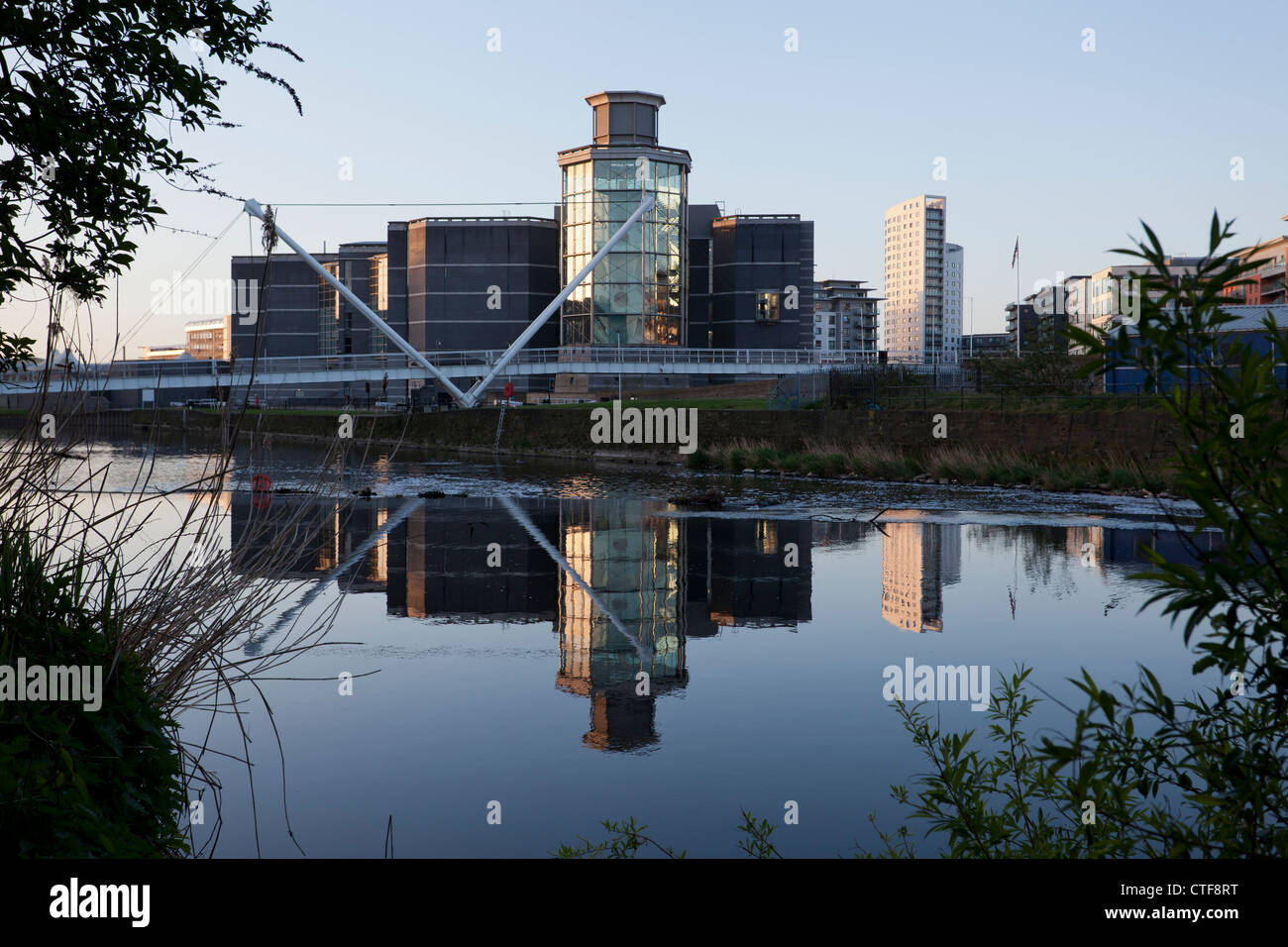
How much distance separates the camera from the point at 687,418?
40656mm

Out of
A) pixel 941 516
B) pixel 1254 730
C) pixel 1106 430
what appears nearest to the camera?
pixel 1254 730

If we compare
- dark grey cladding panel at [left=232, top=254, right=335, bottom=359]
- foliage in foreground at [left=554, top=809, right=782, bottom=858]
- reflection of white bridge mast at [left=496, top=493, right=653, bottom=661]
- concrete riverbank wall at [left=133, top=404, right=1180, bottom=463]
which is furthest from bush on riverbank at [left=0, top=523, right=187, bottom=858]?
dark grey cladding panel at [left=232, top=254, right=335, bottom=359]

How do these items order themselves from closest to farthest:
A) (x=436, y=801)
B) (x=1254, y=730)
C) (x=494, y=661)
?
(x=1254, y=730), (x=436, y=801), (x=494, y=661)

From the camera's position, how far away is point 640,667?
30.5ft

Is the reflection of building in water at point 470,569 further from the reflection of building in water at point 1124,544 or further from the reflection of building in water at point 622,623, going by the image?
the reflection of building in water at point 1124,544

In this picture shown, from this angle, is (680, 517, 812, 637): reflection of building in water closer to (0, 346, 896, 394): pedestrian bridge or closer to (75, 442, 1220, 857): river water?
(75, 442, 1220, 857): river water

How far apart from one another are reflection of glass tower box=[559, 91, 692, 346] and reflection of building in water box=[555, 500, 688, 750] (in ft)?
206

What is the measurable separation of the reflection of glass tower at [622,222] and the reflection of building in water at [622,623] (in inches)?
2474

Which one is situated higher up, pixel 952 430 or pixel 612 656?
pixel 952 430

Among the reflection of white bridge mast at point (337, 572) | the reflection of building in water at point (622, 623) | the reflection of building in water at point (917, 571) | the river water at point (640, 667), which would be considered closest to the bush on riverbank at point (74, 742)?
the river water at point (640, 667)

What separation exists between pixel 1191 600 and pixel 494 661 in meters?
7.08

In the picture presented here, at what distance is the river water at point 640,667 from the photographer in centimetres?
592
